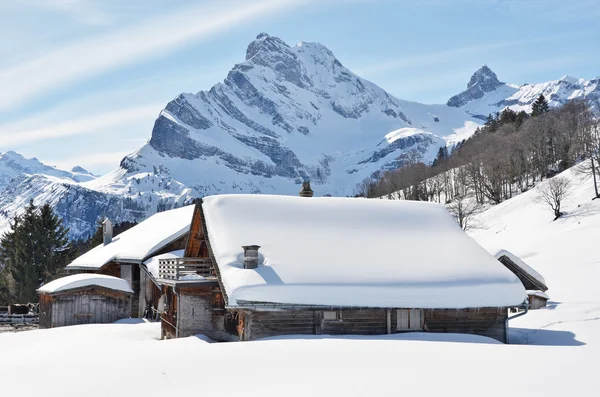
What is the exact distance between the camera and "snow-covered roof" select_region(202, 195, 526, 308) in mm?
20141

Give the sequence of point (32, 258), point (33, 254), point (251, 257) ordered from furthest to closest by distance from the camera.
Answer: point (33, 254), point (32, 258), point (251, 257)

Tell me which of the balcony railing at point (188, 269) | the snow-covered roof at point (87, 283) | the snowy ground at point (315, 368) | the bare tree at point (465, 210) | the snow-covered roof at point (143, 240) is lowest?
the snowy ground at point (315, 368)

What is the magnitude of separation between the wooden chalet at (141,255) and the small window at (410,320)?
636 inches

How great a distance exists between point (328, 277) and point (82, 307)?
65.2ft

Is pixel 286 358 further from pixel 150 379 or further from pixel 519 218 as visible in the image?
pixel 519 218

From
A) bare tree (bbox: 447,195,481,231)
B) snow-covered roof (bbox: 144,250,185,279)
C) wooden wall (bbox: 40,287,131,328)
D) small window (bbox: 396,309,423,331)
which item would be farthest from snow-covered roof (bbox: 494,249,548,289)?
bare tree (bbox: 447,195,481,231)

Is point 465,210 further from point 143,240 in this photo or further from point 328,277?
point 328,277

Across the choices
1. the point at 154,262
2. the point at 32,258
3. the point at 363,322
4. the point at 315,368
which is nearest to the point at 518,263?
the point at 363,322

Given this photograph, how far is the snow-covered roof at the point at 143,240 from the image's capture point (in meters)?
36.2

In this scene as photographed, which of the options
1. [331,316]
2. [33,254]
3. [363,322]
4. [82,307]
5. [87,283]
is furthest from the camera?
[33,254]

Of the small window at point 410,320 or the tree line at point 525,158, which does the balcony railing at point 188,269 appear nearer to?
the small window at point 410,320

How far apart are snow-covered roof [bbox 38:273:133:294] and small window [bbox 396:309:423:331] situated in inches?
784

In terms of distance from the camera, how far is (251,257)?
20.7 meters

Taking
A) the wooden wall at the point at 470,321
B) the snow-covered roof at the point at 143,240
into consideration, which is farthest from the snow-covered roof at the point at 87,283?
the wooden wall at the point at 470,321
